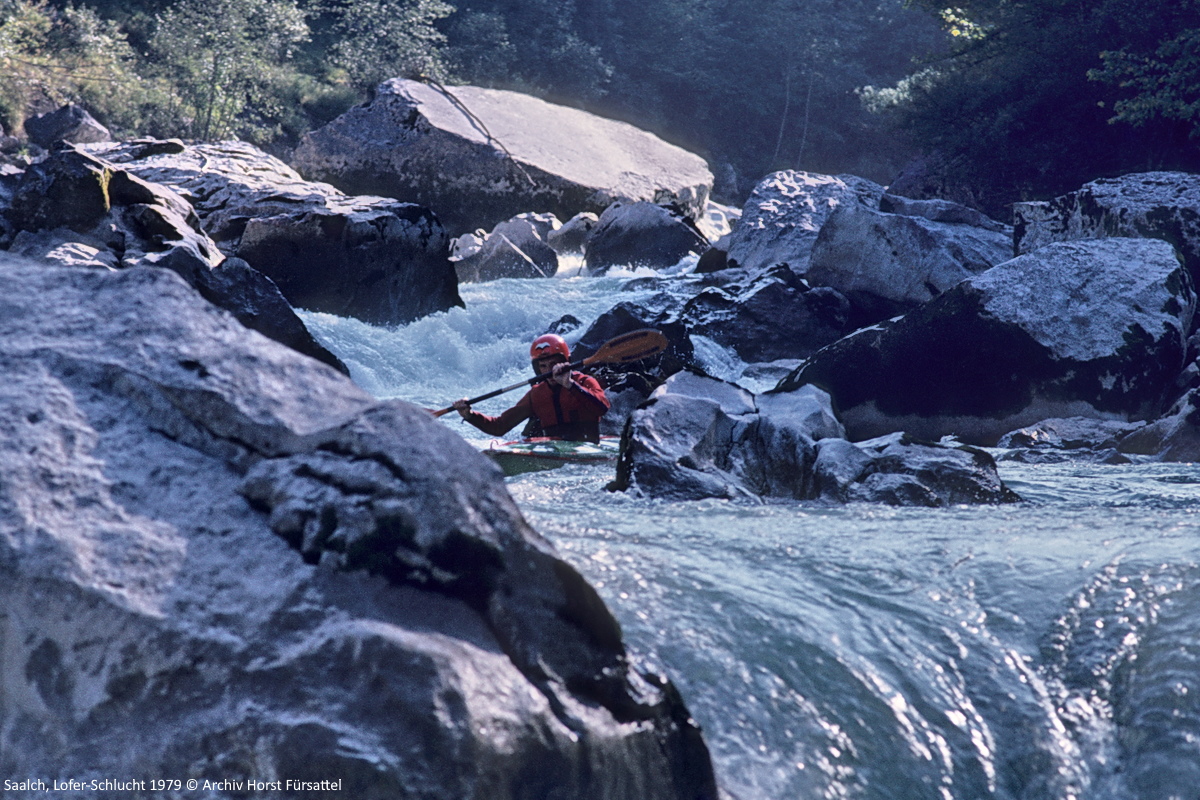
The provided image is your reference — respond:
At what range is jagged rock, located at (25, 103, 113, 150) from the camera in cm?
1814

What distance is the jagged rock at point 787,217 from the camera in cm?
1228

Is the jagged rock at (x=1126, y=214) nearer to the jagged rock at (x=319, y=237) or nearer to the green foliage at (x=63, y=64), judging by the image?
the jagged rock at (x=319, y=237)

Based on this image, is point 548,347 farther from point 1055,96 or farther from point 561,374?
point 1055,96

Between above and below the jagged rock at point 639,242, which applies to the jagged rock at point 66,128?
above

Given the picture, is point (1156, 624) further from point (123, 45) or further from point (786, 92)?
point (786, 92)

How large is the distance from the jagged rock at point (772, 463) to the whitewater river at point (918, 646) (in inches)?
28.2

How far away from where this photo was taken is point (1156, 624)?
247cm

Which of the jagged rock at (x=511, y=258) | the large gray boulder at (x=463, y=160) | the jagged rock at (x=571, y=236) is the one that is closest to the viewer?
the jagged rock at (x=511, y=258)

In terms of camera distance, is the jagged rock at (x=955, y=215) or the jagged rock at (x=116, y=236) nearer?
the jagged rock at (x=116, y=236)

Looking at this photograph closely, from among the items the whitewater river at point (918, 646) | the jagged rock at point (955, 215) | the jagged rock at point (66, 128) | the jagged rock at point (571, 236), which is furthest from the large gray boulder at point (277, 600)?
the jagged rock at point (66, 128)

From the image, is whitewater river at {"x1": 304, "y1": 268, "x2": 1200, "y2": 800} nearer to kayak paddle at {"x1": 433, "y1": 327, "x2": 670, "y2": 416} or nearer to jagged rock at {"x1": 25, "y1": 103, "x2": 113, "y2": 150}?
kayak paddle at {"x1": 433, "y1": 327, "x2": 670, "y2": 416}

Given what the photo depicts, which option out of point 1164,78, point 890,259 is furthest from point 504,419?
point 1164,78

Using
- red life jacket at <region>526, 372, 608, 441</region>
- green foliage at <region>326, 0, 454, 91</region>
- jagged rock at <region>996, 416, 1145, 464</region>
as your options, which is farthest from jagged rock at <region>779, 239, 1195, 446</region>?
green foliage at <region>326, 0, 454, 91</region>

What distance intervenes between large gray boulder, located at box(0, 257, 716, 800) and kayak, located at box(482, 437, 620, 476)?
339 cm
